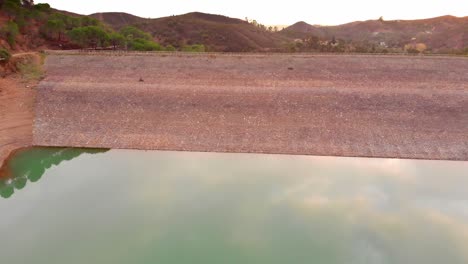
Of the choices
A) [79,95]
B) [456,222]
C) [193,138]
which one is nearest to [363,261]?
[456,222]

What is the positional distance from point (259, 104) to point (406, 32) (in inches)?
3545

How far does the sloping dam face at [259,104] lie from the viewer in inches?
878

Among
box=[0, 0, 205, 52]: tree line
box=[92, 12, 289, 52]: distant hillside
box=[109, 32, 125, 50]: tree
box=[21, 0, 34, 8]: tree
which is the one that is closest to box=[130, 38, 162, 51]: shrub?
box=[0, 0, 205, 52]: tree line

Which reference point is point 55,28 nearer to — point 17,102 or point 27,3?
point 27,3

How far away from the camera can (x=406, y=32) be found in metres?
99.2

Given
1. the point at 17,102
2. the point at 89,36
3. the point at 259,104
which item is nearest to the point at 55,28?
the point at 89,36

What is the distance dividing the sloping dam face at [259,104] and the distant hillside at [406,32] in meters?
50.8

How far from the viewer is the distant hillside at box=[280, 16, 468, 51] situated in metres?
76.9

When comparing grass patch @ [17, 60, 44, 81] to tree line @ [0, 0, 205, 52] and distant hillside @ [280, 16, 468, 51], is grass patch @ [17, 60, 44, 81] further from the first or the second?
distant hillside @ [280, 16, 468, 51]

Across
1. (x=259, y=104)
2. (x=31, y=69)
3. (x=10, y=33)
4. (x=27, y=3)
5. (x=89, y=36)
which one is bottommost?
(x=259, y=104)

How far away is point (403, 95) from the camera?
2617 centimetres

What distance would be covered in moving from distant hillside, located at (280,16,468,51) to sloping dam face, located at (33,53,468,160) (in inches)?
2001

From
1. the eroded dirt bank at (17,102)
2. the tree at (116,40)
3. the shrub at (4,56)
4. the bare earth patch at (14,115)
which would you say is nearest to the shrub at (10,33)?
the eroded dirt bank at (17,102)

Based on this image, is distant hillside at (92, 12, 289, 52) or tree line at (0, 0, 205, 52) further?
distant hillside at (92, 12, 289, 52)
